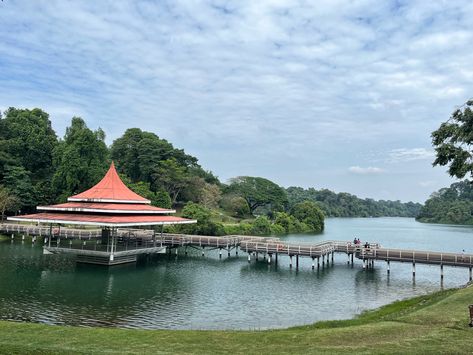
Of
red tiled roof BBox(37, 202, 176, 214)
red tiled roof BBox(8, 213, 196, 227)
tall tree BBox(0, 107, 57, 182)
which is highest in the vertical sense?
tall tree BBox(0, 107, 57, 182)

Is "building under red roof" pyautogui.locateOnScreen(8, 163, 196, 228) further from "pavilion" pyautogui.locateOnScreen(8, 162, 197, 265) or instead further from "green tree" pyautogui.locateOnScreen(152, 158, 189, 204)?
"green tree" pyautogui.locateOnScreen(152, 158, 189, 204)

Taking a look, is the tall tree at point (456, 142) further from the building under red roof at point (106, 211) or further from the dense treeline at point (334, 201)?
the dense treeline at point (334, 201)

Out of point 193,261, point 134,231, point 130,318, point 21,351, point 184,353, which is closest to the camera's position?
point 21,351

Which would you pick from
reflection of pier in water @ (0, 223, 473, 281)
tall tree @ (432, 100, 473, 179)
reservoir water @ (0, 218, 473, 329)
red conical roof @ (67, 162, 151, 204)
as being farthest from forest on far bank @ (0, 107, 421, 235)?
tall tree @ (432, 100, 473, 179)

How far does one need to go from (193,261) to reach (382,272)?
16.7 meters

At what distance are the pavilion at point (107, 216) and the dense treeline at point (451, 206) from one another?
106260mm

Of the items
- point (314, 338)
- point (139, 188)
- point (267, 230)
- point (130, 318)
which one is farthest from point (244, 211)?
point (314, 338)

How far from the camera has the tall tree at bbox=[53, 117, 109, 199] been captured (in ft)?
189

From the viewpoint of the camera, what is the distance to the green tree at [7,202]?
5128 centimetres

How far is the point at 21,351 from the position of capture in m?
9.90

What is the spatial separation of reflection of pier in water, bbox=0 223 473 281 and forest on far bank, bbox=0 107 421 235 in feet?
37.5

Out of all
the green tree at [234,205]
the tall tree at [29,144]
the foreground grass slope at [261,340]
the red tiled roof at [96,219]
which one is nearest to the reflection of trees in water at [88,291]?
the red tiled roof at [96,219]

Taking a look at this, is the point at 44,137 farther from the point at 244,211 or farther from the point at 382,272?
the point at 382,272

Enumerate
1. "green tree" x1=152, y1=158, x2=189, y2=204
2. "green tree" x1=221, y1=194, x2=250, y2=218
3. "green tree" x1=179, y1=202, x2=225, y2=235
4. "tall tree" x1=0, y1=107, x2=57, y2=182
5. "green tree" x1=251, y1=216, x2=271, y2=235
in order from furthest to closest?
"green tree" x1=221, y1=194, x2=250, y2=218, "green tree" x1=152, y1=158, x2=189, y2=204, "green tree" x1=251, y1=216, x2=271, y2=235, "tall tree" x1=0, y1=107, x2=57, y2=182, "green tree" x1=179, y1=202, x2=225, y2=235
